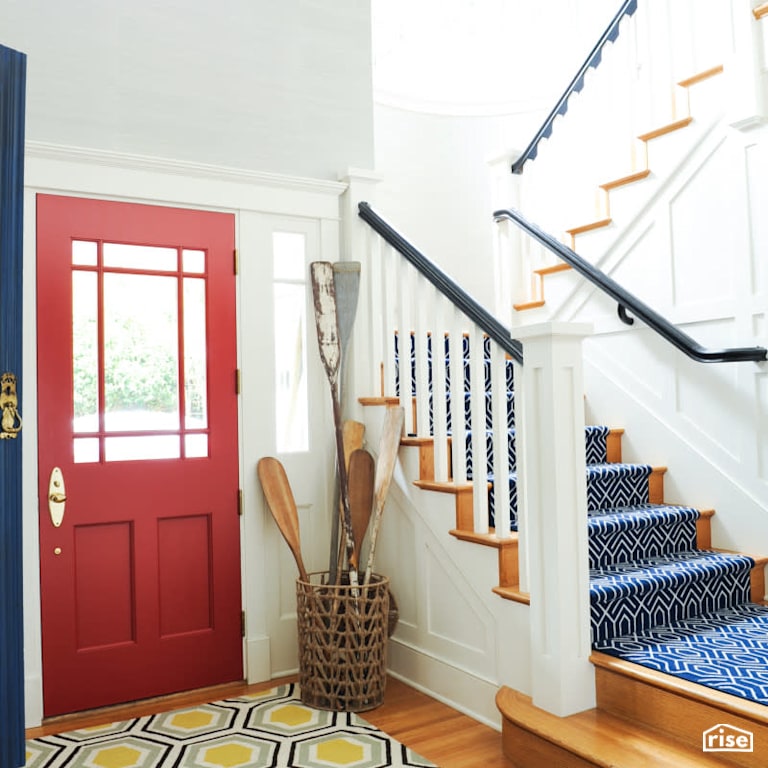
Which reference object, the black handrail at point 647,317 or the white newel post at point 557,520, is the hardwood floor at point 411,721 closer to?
the white newel post at point 557,520

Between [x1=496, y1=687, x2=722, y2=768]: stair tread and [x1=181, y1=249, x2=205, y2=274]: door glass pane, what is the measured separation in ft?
6.74

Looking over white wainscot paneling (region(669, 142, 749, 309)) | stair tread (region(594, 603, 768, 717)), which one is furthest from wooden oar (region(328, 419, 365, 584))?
white wainscot paneling (region(669, 142, 749, 309))

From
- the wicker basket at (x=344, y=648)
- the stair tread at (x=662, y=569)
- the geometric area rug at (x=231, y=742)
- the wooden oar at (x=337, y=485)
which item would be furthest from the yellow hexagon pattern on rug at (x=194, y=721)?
the stair tread at (x=662, y=569)

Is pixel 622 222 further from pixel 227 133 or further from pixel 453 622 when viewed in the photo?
pixel 453 622

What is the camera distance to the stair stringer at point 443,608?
2.82m

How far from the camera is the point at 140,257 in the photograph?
3240 millimetres

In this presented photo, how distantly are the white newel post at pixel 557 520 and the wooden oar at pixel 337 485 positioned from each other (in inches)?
39.3

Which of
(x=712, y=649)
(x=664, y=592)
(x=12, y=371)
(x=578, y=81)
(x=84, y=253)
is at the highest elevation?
(x=578, y=81)

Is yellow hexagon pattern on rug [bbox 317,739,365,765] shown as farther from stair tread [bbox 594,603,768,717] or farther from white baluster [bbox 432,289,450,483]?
white baluster [bbox 432,289,450,483]

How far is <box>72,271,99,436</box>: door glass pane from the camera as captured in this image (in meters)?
3.09

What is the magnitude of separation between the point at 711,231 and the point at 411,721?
2.37 metres

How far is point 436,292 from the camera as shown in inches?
130

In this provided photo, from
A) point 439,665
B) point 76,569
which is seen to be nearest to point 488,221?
point 439,665

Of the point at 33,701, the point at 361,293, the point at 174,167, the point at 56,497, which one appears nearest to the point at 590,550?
the point at 361,293
